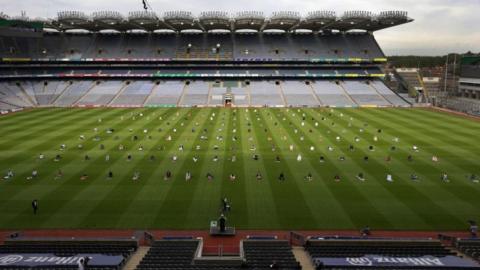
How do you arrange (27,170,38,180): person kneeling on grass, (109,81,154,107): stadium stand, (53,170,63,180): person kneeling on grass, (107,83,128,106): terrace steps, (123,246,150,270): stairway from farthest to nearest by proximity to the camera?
(107,83,128,106): terrace steps < (109,81,154,107): stadium stand < (53,170,63,180): person kneeling on grass < (27,170,38,180): person kneeling on grass < (123,246,150,270): stairway

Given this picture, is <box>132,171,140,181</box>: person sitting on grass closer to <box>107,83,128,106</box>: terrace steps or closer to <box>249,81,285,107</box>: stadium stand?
<box>249,81,285,107</box>: stadium stand

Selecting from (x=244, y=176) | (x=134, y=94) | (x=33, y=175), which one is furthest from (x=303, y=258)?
(x=134, y=94)

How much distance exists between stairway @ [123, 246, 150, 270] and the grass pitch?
3.53m

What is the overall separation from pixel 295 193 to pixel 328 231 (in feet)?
19.7

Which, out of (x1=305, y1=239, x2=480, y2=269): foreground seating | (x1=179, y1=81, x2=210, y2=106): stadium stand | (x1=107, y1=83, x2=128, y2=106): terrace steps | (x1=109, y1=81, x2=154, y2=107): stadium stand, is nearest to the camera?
(x1=305, y1=239, x2=480, y2=269): foreground seating

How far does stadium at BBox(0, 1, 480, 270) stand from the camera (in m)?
18.3

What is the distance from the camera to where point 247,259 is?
1620 cm

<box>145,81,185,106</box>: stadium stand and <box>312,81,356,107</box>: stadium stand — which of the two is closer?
<box>312,81,356,107</box>: stadium stand

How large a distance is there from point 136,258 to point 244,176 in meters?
14.9

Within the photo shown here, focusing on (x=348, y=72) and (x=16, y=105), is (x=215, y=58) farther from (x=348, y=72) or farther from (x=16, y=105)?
(x=16, y=105)

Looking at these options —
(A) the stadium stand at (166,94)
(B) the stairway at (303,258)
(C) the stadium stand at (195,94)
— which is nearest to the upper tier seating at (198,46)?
(C) the stadium stand at (195,94)

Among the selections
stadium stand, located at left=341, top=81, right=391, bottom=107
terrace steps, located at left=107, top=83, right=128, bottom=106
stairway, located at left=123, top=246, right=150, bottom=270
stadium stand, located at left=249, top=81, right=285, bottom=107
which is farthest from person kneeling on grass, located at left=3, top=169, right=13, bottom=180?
stadium stand, located at left=341, top=81, right=391, bottom=107

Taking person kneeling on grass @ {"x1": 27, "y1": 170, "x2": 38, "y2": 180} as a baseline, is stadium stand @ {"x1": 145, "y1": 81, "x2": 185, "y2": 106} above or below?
above

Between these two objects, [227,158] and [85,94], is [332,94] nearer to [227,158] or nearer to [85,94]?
[85,94]
